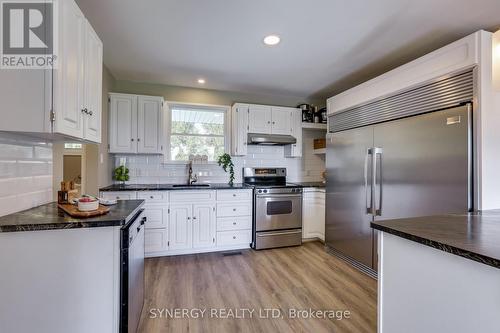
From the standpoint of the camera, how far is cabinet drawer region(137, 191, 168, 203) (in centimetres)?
308

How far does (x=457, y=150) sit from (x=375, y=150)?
768 mm

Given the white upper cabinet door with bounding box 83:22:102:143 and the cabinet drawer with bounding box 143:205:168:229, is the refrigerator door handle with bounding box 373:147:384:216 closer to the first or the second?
the cabinet drawer with bounding box 143:205:168:229

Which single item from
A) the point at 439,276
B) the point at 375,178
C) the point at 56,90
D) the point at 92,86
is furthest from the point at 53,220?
the point at 375,178

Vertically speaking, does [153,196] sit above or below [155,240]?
above

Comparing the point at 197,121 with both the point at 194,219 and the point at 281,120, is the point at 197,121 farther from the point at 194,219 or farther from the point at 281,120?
the point at 194,219

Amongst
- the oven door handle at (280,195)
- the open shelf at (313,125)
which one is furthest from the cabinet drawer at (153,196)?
the open shelf at (313,125)

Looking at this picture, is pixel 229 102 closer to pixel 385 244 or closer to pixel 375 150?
pixel 375 150

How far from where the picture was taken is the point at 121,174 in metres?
3.38

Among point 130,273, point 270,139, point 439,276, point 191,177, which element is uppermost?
point 270,139

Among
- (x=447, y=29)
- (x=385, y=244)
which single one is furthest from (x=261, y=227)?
(x=447, y=29)

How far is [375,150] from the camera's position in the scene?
2.61m

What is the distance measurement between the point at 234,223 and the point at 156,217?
3.51 ft

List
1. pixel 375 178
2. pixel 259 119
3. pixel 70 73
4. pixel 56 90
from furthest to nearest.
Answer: pixel 259 119, pixel 375 178, pixel 70 73, pixel 56 90

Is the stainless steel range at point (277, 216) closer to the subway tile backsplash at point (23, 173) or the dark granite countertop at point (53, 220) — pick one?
the dark granite countertop at point (53, 220)
